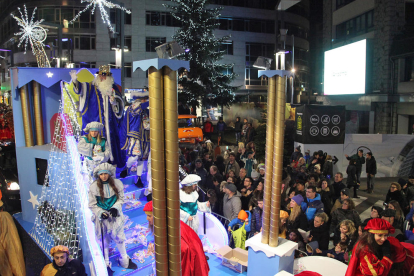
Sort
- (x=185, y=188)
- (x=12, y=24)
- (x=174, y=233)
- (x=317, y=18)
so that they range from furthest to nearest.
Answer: (x=317, y=18)
(x=12, y=24)
(x=185, y=188)
(x=174, y=233)

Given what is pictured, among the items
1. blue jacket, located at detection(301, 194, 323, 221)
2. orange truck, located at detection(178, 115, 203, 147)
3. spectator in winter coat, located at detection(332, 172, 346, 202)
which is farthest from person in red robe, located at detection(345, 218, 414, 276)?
orange truck, located at detection(178, 115, 203, 147)

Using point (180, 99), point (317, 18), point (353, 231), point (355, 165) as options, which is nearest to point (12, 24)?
point (180, 99)

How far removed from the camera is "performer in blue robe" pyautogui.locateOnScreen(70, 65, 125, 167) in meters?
7.33

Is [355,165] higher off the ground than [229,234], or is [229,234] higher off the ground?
[355,165]

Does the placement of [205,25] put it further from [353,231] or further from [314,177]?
[353,231]

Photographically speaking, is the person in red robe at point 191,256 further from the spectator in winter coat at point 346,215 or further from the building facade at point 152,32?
the building facade at point 152,32

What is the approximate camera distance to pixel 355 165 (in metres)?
10.8

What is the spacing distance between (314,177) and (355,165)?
12.7 ft

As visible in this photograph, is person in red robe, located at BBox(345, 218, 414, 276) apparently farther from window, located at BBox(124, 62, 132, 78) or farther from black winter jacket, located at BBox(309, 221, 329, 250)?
window, located at BBox(124, 62, 132, 78)

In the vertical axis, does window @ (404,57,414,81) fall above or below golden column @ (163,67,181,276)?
above

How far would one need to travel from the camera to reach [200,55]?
61.3 ft

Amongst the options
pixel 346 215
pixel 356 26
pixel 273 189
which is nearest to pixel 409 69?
pixel 356 26

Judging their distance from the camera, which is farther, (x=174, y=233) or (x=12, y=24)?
(x=12, y=24)

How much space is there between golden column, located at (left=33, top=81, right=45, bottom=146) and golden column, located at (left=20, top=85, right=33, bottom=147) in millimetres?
173
